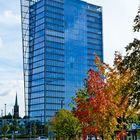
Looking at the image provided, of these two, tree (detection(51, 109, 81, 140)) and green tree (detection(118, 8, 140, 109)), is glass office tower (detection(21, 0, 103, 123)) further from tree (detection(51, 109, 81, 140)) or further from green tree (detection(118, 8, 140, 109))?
green tree (detection(118, 8, 140, 109))

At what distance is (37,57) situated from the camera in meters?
189

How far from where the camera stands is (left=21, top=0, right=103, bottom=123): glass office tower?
600 ft

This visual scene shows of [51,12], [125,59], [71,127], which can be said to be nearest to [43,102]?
[51,12]

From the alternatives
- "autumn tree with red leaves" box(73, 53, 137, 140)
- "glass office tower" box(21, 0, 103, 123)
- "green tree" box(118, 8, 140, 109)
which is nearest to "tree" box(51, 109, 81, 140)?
"autumn tree with red leaves" box(73, 53, 137, 140)

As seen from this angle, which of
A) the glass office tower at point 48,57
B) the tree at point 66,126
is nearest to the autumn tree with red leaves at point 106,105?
the tree at point 66,126

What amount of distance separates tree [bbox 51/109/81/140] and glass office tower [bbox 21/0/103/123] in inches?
4560

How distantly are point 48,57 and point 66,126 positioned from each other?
12389 cm

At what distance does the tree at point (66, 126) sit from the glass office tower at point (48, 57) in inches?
4560

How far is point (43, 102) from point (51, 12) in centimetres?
4182

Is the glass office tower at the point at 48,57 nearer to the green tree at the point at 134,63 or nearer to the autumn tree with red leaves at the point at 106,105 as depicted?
the autumn tree with red leaves at the point at 106,105

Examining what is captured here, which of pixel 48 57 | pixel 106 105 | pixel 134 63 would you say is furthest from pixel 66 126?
pixel 48 57

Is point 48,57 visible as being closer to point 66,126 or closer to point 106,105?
point 66,126

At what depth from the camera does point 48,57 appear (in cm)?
18450

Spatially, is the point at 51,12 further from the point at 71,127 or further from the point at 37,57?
the point at 71,127
